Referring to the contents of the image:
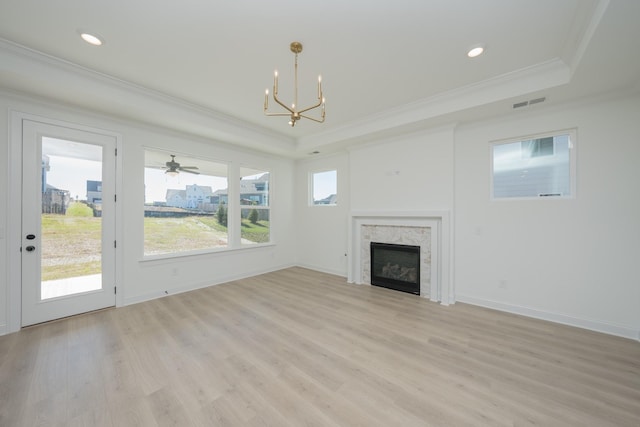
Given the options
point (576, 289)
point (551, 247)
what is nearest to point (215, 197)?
point (551, 247)

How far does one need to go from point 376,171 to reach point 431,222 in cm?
136


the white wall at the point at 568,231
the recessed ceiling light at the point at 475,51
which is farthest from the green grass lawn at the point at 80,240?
the white wall at the point at 568,231

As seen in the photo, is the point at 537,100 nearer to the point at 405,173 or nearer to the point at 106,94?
the point at 405,173

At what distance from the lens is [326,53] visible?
2.47m

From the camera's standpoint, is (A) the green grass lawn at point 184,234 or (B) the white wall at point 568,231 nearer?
(B) the white wall at point 568,231

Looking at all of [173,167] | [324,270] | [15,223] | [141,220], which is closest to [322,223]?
[324,270]

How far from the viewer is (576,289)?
2953mm

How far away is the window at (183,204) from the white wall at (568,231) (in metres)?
4.40

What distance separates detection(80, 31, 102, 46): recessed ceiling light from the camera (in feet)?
7.26

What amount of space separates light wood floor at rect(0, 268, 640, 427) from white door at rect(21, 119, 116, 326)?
0.30 meters

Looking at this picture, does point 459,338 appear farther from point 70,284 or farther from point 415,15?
point 70,284

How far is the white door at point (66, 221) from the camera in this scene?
2.88 metres

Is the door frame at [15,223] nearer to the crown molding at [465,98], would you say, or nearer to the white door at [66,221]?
the white door at [66,221]

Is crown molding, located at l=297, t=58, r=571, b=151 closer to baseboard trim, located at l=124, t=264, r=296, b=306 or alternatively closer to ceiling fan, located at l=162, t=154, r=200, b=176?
ceiling fan, located at l=162, t=154, r=200, b=176
